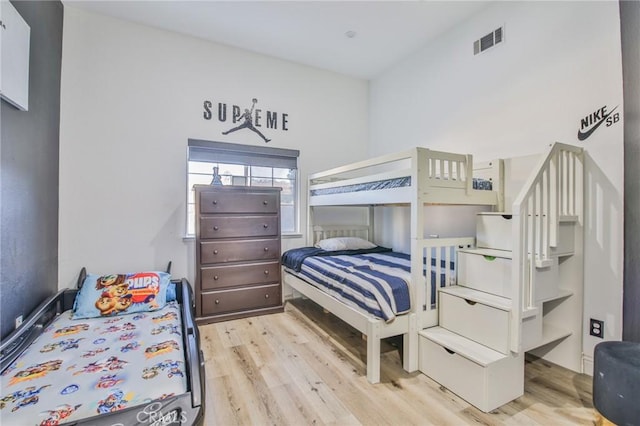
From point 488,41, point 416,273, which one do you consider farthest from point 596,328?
point 488,41

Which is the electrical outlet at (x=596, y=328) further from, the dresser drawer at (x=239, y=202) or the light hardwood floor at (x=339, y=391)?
the dresser drawer at (x=239, y=202)

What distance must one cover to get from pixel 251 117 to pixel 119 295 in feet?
7.38

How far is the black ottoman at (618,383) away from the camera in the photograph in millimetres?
1275

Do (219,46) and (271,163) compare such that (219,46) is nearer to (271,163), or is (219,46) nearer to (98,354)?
(271,163)

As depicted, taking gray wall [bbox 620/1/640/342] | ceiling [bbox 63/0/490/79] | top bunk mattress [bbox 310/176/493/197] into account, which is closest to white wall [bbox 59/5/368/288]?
ceiling [bbox 63/0/490/79]

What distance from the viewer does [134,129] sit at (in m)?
2.96

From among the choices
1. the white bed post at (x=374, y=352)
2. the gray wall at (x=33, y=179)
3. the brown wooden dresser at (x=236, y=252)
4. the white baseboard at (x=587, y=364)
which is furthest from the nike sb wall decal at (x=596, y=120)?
the gray wall at (x=33, y=179)

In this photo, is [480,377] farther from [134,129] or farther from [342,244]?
[134,129]

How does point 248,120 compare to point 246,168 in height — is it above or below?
above

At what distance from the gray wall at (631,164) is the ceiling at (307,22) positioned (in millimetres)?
1204

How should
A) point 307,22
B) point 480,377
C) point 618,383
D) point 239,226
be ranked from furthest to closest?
point 239,226 < point 307,22 < point 480,377 < point 618,383

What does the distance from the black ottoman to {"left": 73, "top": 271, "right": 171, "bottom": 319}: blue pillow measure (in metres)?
2.85

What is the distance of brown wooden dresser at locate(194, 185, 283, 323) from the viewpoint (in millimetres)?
2877

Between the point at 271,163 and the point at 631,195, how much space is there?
3.12 m
